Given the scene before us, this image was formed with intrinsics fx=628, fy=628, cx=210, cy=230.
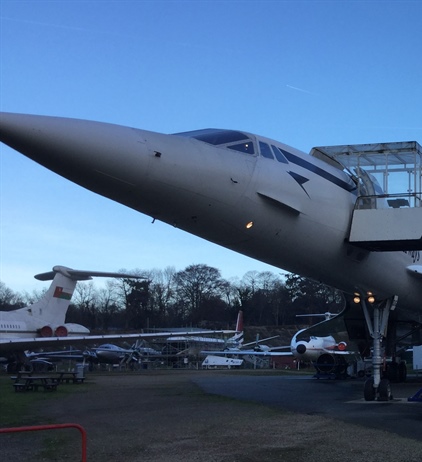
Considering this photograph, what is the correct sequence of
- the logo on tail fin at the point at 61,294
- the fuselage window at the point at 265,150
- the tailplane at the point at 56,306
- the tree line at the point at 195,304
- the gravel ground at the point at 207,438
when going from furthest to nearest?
the tree line at the point at 195,304, the logo on tail fin at the point at 61,294, the tailplane at the point at 56,306, the fuselage window at the point at 265,150, the gravel ground at the point at 207,438

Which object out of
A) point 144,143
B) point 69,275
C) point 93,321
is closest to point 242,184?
point 144,143

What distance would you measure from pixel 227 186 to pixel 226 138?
31.6 inches

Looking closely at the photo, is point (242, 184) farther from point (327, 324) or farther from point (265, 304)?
point (265, 304)

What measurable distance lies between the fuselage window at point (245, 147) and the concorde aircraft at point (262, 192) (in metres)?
0.02

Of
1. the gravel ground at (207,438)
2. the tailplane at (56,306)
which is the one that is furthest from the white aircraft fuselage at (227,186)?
the tailplane at (56,306)

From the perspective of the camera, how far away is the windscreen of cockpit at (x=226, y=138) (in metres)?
8.71

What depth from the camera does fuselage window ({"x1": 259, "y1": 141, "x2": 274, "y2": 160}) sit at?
9312mm

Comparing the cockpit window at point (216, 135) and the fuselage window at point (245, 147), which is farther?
the fuselage window at point (245, 147)

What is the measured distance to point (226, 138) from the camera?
29.2ft

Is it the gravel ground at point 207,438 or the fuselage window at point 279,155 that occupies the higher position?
the fuselage window at point 279,155

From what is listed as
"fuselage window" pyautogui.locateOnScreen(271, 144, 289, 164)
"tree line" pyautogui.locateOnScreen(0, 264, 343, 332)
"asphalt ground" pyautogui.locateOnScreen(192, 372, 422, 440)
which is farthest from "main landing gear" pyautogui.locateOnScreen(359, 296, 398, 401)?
"tree line" pyautogui.locateOnScreen(0, 264, 343, 332)

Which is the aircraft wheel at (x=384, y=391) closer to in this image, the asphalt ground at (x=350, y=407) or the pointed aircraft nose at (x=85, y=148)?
the asphalt ground at (x=350, y=407)

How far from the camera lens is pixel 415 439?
7.67m

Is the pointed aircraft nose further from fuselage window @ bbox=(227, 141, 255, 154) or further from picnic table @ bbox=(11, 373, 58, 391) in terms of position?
picnic table @ bbox=(11, 373, 58, 391)
